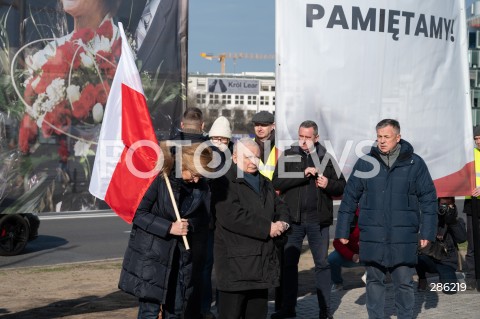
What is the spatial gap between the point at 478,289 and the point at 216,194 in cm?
450

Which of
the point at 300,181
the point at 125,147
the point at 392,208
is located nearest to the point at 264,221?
the point at 125,147

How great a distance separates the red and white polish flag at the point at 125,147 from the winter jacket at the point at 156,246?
624mm

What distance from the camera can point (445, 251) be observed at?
1038 cm

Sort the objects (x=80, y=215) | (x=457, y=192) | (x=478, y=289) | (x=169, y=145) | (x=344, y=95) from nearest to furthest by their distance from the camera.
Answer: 1. (x=169, y=145)
2. (x=344, y=95)
3. (x=457, y=192)
4. (x=478, y=289)
5. (x=80, y=215)

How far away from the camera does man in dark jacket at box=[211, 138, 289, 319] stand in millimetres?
6859

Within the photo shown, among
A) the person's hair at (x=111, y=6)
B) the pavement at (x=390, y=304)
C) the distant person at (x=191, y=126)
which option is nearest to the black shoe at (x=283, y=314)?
the pavement at (x=390, y=304)

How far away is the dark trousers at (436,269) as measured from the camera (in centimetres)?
1040

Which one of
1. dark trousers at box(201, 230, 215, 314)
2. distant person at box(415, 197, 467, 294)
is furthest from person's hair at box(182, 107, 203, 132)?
distant person at box(415, 197, 467, 294)

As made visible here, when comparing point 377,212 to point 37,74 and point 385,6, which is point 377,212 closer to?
point 385,6

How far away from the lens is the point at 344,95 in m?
8.38

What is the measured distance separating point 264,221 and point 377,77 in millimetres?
2245

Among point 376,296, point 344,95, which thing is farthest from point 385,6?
point 376,296

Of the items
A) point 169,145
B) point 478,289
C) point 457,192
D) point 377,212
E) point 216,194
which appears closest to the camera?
point 169,145

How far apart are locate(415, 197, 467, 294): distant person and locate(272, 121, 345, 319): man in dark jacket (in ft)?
6.97
